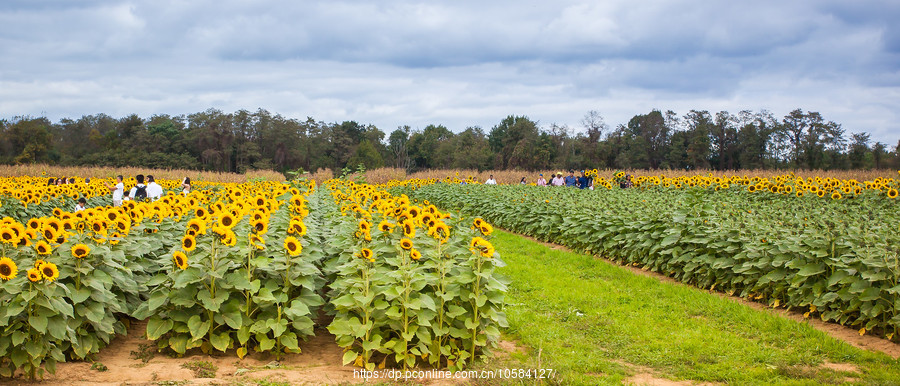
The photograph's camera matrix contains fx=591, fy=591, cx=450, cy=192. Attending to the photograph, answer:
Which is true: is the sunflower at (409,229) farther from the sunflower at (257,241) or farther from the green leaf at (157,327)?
the green leaf at (157,327)

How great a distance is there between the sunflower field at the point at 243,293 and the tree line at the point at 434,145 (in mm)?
45308

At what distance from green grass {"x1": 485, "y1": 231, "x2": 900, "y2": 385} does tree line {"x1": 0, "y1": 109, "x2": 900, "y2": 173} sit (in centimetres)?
4210

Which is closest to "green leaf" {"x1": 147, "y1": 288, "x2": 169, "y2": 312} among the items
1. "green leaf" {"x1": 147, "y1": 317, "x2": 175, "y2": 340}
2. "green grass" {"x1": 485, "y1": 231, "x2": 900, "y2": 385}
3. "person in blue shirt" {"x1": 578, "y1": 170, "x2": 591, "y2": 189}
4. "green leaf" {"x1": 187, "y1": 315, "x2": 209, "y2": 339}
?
"green leaf" {"x1": 147, "y1": 317, "x2": 175, "y2": 340}

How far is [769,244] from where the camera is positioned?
6898 mm

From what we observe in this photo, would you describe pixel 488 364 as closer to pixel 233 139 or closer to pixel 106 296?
pixel 106 296

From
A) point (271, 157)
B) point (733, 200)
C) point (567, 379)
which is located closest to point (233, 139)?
point (271, 157)

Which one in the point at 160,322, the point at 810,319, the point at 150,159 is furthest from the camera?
the point at 150,159

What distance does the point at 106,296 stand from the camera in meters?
4.21

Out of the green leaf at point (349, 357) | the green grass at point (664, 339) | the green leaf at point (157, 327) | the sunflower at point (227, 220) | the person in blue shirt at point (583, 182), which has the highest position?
the person in blue shirt at point (583, 182)

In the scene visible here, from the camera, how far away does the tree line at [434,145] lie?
48.1 m

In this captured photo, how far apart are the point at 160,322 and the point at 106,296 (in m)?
0.45

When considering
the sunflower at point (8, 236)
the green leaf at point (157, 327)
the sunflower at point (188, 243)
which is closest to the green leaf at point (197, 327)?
the green leaf at point (157, 327)

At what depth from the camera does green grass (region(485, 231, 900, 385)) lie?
4.65 meters

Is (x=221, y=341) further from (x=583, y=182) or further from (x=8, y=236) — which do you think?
(x=583, y=182)
